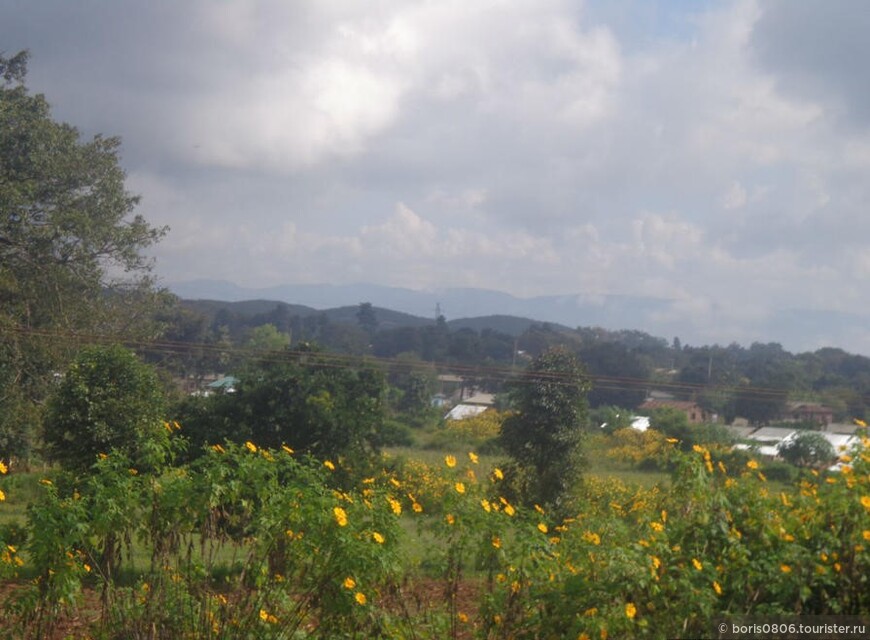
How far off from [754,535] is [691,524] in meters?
0.27

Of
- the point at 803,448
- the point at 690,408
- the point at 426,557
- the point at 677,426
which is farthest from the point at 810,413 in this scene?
the point at 426,557

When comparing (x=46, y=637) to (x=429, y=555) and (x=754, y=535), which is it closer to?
(x=429, y=555)

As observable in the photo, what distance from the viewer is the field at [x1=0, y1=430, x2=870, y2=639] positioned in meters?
3.60

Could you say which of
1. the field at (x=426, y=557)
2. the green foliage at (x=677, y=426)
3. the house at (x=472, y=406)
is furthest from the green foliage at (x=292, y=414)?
the house at (x=472, y=406)

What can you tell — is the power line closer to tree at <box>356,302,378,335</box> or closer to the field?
the field

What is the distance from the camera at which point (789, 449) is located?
17297mm

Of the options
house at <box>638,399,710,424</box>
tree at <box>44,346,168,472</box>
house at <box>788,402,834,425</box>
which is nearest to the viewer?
tree at <box>44,346,168,472</box>

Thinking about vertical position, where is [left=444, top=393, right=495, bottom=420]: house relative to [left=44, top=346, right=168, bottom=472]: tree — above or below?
below

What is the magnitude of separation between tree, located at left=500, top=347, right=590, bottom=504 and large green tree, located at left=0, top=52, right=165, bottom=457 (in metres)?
11.7

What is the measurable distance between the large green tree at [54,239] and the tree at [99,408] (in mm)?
10845

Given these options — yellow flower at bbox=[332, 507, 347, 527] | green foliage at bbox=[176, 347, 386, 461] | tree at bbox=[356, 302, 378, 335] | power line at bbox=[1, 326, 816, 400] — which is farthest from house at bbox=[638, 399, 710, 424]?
tree at bbox=[356, 302, 378, 335]

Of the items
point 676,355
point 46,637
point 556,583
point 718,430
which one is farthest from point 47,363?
point 676,355

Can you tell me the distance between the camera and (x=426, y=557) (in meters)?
4.38

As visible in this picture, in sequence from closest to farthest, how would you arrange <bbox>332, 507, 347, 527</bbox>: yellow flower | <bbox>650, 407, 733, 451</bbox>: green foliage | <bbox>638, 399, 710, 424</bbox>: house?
<bbox>332, 507, 347, 527</bbox>: yellow flower
<bbox>650, 407, 733, 451</bbox>: green foliage
<bbox>638, 399, 710, 424</bbox>: house
